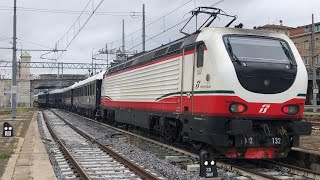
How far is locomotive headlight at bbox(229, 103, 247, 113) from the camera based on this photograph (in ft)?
32.3

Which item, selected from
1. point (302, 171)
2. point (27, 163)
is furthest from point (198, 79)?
point (27, 163)

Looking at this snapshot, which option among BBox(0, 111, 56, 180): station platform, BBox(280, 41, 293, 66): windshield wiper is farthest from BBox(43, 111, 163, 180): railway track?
BBox(280, 41, 293, 66): windshield wiper

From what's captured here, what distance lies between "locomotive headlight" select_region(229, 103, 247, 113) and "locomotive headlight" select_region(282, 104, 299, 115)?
107cm

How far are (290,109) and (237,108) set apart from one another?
4.64 ft

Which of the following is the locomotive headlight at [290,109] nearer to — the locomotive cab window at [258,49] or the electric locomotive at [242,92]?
the electric locomotive at [242,92]

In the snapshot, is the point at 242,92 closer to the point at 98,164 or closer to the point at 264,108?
the point at 264,108

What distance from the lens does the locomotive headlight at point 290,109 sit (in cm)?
1031

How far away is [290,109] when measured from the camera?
1039 centimetres

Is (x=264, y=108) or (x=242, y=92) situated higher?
(x=242, y=92)

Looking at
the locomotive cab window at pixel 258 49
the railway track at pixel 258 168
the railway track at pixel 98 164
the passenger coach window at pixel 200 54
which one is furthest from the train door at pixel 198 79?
the railway track at pixel 98 164

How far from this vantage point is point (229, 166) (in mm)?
10156

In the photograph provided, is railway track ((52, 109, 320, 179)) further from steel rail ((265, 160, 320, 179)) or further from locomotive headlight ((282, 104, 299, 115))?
locomotive headlight ((282, 104, 299, 115))

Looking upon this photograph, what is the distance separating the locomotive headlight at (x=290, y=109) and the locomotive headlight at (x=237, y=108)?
107cm

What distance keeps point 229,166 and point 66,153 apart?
16.6ft
